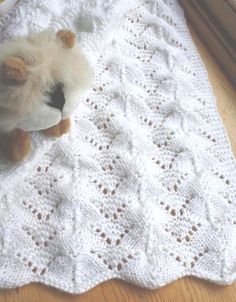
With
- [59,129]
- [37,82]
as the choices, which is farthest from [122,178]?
[37,82]

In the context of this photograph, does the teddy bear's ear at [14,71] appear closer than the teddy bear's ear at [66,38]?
Yes

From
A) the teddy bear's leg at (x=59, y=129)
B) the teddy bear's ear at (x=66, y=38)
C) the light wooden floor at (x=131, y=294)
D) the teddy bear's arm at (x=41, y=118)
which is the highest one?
the teddy bear's ear at (x=66, y=38)

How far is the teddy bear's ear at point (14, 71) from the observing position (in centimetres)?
69

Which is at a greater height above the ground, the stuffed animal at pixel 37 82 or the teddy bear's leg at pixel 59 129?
the stuffed animal at pixel 37 82

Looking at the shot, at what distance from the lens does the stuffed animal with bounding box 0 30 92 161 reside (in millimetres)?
706

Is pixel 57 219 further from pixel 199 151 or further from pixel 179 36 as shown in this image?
pixel 179 36

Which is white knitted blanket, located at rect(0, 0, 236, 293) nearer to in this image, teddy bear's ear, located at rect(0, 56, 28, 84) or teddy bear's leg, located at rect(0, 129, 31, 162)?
teddy bear's leg, located at rect(0, 129, 31, 162)

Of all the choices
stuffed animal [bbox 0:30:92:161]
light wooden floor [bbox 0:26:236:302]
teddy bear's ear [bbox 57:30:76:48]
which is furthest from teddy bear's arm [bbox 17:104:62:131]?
light wooden floor [bbox 0:26:236:302]

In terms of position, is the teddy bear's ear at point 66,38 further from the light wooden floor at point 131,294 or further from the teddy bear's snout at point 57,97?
the light wooden floor at point 131,294

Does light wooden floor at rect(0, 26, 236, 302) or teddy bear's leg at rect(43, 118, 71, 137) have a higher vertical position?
A: teddy bear's leg at rect(43, 118, 71, 137)

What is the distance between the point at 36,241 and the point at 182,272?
11.7 inches

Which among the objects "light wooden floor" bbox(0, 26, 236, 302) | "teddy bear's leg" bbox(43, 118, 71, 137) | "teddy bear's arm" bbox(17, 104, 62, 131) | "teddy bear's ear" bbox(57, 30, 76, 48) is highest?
"teddy bear's ear" bbox(57, 30, 76, 48)

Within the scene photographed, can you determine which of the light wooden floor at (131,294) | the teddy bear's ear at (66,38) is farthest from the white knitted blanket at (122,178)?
the teddy bear's ear at (66,38)

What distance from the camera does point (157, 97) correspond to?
990mm
